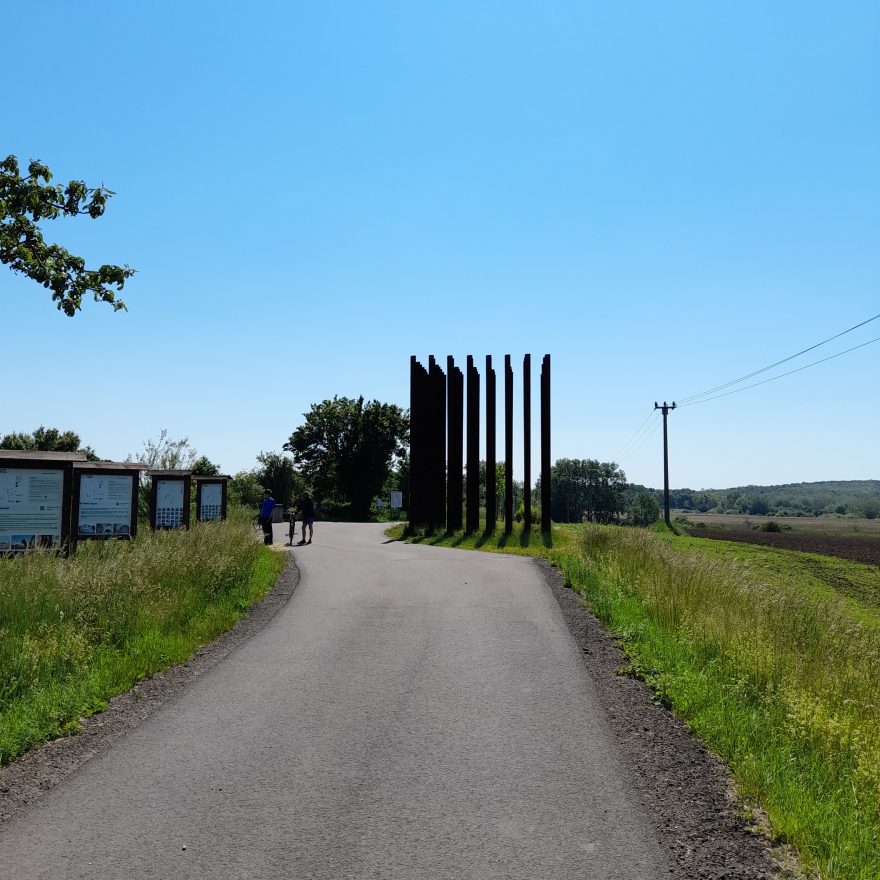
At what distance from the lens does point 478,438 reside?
3175 centimetres

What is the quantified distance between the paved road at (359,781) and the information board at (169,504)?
884 centimetres

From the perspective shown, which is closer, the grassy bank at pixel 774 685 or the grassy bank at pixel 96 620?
the grassy bank at pixel 774 685

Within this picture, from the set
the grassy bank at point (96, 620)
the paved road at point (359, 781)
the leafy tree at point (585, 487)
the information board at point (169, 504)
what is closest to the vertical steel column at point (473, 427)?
the information board at point (169, 504)

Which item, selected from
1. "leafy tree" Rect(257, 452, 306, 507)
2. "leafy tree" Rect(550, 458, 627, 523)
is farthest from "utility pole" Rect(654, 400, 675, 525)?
"leafy tree" Rect(550, 458, 627, 523)

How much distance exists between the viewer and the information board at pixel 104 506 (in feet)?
41.8

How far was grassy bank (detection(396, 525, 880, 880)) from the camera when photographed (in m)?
4.46

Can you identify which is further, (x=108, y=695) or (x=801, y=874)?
(x=108, y=695)

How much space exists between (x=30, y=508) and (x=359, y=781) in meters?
8.41

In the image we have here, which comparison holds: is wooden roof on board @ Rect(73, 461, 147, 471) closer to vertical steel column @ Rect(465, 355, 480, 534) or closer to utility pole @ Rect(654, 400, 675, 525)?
vertical steel column @ Rect(465, 355, 480, 534)

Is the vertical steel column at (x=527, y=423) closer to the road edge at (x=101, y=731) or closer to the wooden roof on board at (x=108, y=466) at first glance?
the wooden roof on board at (x=108, y=466)

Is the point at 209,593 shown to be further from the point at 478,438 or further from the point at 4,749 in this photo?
the point at 478,438

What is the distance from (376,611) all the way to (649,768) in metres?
6.95

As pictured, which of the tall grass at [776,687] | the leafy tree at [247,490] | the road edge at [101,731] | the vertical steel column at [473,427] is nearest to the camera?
the tall grass at [776,687]

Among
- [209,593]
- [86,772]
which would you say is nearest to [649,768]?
[86,772]
